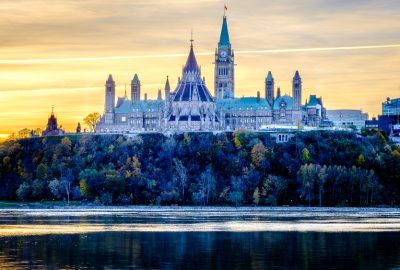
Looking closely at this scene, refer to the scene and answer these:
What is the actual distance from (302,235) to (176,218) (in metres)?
42.4

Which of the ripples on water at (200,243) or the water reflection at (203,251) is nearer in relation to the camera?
the water reflection at (203,251)

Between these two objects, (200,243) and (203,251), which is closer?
(203,251)

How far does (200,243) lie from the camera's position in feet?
339

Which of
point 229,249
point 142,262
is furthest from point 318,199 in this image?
point 142,262

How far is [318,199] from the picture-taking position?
7707 inches

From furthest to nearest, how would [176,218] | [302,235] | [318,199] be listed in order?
1. [318,199]
2. [176,218]
3. [302,235]

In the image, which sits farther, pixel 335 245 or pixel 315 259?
pixel 335 245

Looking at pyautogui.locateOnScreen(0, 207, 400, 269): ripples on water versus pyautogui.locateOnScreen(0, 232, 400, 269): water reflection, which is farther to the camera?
pyautogui.locateOnScreen(0, 207, 400, 269): ripples on water

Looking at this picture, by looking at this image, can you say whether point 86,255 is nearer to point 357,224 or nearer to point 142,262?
point 142,262

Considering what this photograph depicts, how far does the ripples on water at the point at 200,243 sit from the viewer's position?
86.2 metres

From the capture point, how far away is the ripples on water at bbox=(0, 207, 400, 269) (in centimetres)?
8625

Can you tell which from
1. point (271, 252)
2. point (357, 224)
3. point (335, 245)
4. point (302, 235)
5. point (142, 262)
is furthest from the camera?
point (357, 224)

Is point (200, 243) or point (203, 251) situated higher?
point (200, 243)

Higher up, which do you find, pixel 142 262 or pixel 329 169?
pixel 329 169
